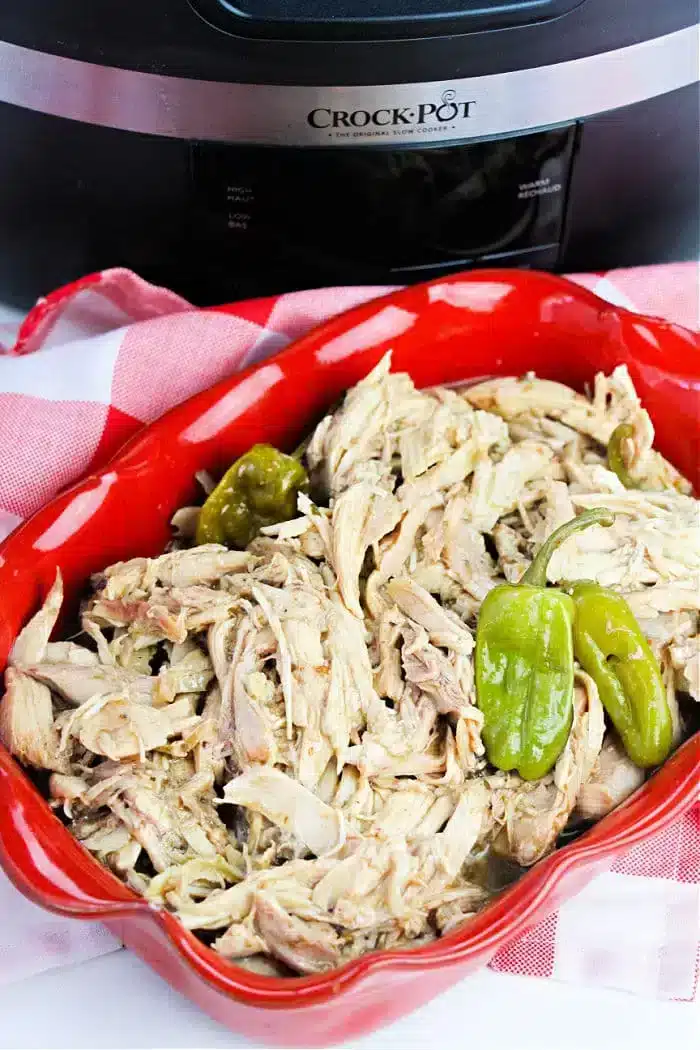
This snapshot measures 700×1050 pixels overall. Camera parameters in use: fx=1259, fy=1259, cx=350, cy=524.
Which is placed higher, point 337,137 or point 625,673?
point 337,137

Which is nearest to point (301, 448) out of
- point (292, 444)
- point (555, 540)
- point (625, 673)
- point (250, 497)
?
point (292, 444)

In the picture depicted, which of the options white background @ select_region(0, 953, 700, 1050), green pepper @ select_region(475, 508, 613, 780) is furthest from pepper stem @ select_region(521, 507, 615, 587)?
white background @ select_region(0, 953, 700, 1050)

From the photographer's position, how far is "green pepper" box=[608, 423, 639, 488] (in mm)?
1943

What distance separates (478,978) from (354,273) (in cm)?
121

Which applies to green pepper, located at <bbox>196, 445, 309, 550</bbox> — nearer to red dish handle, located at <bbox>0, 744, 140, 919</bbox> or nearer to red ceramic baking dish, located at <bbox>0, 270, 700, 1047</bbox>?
red ceramic baking dish, located at <bbox>0, 270, 700, 1047</bbox>

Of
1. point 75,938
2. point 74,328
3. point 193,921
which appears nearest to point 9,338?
point 74,328

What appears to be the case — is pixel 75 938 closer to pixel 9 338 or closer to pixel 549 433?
pixel 549 433

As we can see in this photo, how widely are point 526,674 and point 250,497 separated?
489 mm

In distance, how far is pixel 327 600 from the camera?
1677 mm

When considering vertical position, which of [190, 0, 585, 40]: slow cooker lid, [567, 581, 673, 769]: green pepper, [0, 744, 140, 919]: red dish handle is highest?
[190, 0, 585, 40]: slow cooker lid

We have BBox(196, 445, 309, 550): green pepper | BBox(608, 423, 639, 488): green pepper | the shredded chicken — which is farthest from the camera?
BBox(608, 423, 639, 488): green pepper

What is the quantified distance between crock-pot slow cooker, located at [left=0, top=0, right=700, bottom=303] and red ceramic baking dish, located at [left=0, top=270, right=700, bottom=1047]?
0.20 meters

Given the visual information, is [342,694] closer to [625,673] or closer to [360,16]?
[625,673]

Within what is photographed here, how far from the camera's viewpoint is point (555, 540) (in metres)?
1.69
